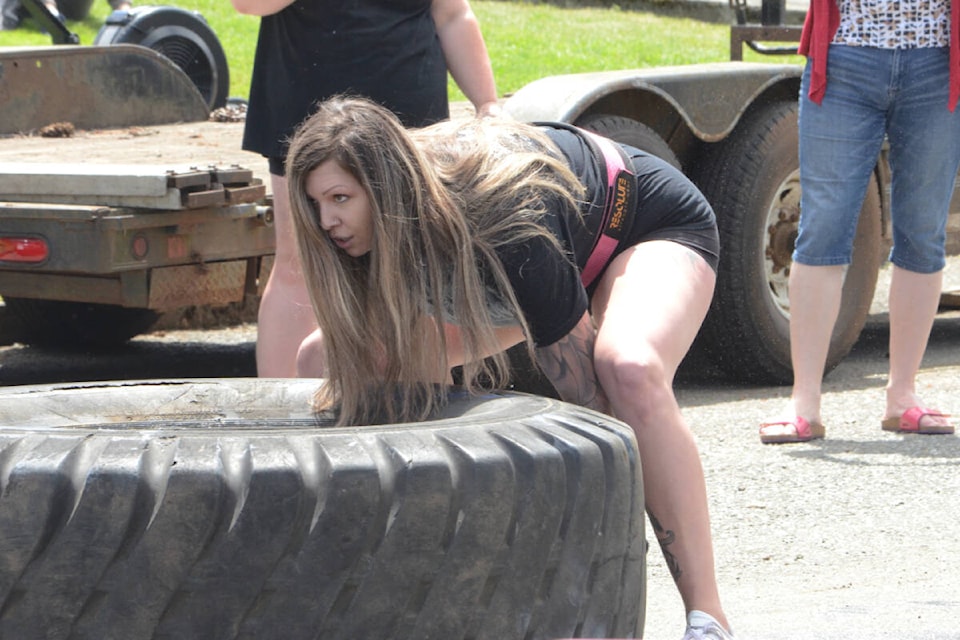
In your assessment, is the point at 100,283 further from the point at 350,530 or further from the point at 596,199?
the point at 350,530

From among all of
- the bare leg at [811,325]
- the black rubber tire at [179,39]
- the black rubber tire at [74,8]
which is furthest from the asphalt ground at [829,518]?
the black rubber tire at [74,8]

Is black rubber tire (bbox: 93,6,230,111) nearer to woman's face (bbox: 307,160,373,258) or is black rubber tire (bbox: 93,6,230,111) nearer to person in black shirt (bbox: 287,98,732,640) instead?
person in black shirt (bbox: 287,98,732,640)

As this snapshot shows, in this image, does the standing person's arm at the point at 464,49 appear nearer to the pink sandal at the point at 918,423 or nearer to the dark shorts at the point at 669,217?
the dark shorts at the point at 669,217

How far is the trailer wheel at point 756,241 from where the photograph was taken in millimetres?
5117

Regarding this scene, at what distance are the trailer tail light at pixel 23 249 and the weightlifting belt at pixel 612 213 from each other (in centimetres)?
168

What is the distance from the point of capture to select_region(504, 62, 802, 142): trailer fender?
15.1 ft

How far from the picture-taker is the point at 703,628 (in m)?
2.54

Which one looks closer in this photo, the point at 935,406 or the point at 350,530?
the point at 350,530

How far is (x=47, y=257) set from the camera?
3.95 meters

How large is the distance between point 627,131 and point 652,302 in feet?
6.89

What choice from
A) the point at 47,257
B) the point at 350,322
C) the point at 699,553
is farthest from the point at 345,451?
the point at 47,257

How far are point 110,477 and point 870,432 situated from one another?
294 centimetres

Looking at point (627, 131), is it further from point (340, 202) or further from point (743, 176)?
point (340, 202)

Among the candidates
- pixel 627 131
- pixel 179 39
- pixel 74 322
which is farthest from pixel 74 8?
pixel 627 131
